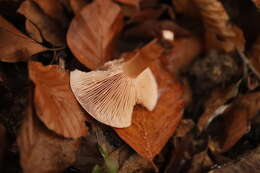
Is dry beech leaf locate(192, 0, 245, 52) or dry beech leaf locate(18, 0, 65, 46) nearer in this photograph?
dry beech leaf locate(18, 0, 65, 46)

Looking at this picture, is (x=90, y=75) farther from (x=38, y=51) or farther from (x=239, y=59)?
(x=239, y=59)

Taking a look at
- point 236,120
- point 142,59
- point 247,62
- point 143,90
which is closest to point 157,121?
point 143,90

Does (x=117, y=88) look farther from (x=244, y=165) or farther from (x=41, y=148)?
(x=244, y=165)

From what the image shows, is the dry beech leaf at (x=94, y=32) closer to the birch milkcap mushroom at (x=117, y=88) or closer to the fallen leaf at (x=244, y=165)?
the birch milkcap mushroom at (x=117, y=88)

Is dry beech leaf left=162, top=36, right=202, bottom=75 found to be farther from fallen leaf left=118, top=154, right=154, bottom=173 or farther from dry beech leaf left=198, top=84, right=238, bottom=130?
fallen leaf left=118, top=154, right=154, bottom=173

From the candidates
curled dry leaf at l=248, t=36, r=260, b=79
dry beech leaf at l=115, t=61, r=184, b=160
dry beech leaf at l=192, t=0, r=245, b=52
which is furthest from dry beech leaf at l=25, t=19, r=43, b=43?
curled dry leaf at l=248, t=36, r=260, b=79

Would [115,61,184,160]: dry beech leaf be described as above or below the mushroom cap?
below

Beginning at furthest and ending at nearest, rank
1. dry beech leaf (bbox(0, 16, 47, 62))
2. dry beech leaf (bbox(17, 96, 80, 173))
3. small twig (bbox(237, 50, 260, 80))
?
small twig (bbox(237, 50, 260, 80))
dry beech leaf (bbox(0, 16, 47, 62))
dry beech leaf (bbox(17, 96, 80, 173))
